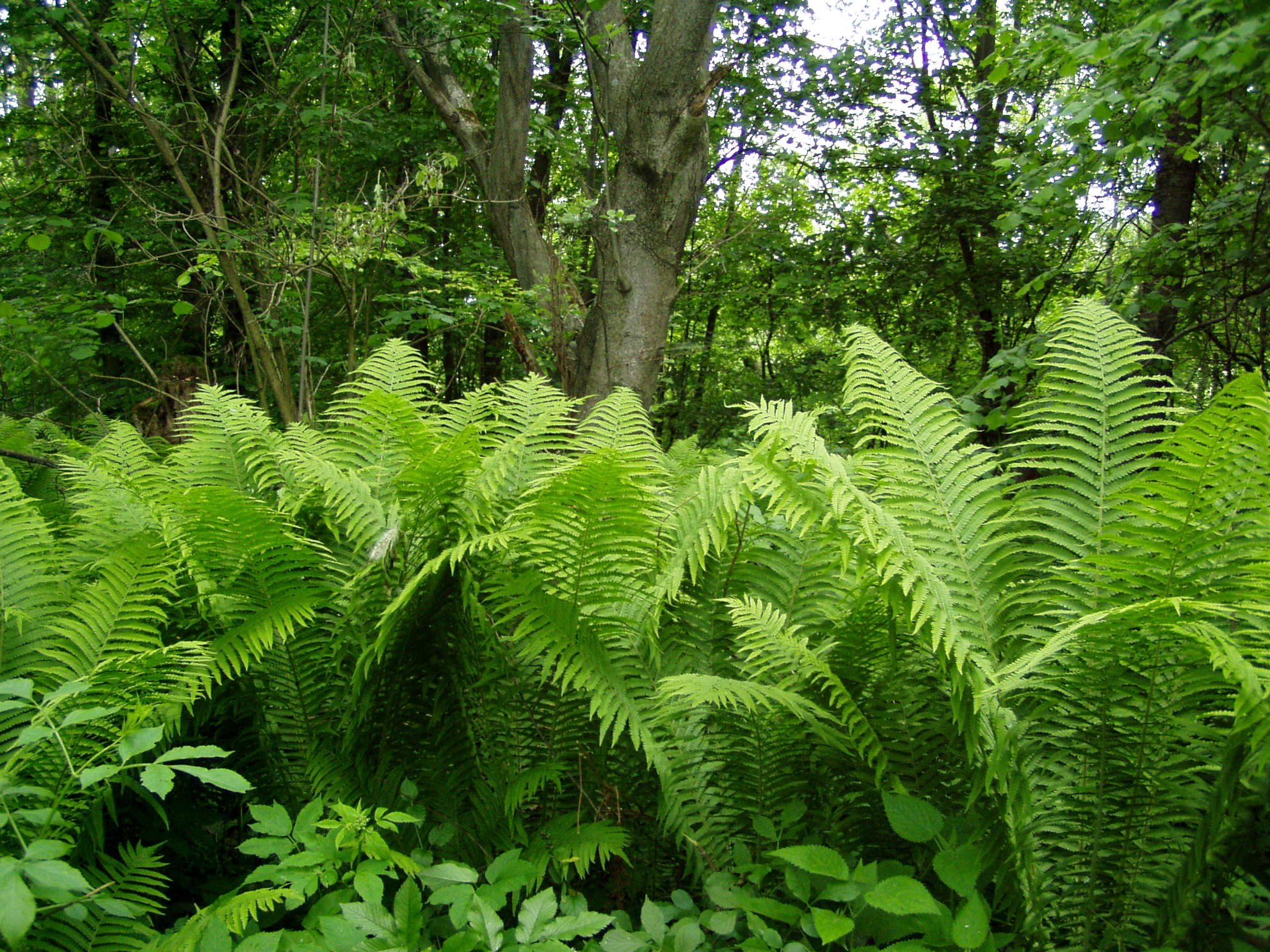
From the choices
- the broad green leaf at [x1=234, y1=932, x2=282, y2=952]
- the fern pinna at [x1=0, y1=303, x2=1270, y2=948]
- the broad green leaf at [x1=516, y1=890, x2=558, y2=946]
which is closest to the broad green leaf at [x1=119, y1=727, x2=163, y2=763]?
the fern pinna at [x1=0, y1=303, x2=1270, y2=948]

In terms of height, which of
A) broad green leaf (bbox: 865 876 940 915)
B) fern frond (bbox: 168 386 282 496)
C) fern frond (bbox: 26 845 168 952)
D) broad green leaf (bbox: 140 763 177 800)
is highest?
fern frond (bbox: 168 386 282 496)

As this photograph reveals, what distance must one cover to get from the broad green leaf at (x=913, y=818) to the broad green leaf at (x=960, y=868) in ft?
0.13

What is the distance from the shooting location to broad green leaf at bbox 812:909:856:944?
4.06 feet

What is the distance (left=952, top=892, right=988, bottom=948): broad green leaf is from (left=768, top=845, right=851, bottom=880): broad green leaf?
0.18 m

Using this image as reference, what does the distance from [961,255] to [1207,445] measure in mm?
6812

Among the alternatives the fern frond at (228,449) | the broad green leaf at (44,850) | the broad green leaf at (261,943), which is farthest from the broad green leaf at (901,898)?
the fern frond at (228,449)

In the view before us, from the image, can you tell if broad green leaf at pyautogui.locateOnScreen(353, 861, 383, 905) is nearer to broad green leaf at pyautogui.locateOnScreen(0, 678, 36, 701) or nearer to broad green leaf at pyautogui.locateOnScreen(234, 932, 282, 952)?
broad green leaf at pyautogui.locateOnScreen(234, 932, 282, 952)

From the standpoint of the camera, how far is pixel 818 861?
1392 millimetres

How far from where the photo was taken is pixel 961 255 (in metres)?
7.58

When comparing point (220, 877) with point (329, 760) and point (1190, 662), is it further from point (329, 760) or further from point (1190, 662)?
point (1190, 662)

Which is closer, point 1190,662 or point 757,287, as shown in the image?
point 1190,662

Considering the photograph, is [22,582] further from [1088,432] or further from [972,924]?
[1088,432]

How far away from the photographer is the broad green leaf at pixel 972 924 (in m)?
1.24

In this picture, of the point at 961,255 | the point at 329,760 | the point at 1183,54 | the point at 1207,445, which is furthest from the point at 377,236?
the point at 961,255
